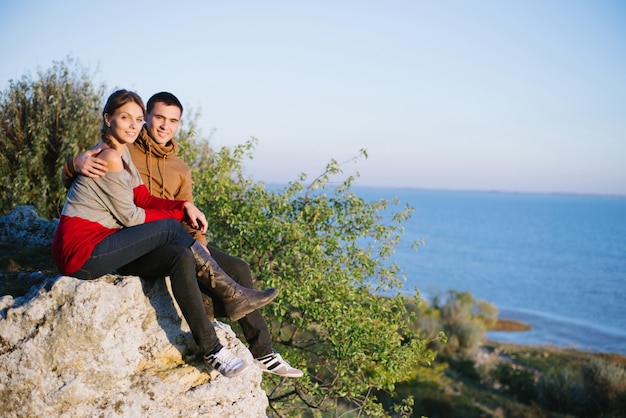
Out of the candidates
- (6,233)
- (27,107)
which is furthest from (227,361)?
(27,107)

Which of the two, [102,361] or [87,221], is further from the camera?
[87,221]

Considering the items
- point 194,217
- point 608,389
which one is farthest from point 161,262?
point 608,389

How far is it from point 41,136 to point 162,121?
7275 millimetres

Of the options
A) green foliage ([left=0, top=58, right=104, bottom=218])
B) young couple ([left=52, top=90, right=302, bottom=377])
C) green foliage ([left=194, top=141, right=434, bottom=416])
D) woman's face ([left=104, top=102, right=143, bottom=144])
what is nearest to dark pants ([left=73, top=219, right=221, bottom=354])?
young couple ([left=52, top=90, right=302, bottom=377])

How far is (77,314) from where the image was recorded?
13.6 feet

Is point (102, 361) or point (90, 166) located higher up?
point (90, 166)

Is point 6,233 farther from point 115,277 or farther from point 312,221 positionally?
point 312,221

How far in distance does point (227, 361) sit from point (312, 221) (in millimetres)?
4386

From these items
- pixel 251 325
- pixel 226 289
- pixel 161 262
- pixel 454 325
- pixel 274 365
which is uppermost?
pixel 161 262

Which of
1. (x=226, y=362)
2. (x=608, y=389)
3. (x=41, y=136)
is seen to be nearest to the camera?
(x=226, y=362)

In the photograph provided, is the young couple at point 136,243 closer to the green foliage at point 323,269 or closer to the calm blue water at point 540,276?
the green foliage at point 323,269

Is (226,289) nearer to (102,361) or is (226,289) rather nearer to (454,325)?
(102,361)

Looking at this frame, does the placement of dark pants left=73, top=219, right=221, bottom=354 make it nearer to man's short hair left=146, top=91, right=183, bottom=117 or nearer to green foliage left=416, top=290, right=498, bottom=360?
man's short hair left=146, top=91, right=183, bottom=117

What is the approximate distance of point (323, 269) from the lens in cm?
826
